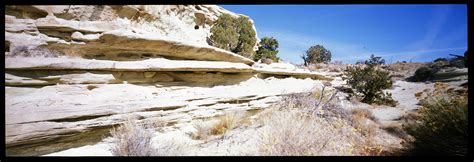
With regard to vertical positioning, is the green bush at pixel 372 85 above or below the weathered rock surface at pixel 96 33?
below

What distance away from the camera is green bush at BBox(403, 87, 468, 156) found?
11.6 feet

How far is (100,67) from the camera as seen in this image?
4082 millimetres

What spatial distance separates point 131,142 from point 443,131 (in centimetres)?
506

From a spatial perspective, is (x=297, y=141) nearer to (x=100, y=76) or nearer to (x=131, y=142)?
(x=131, y=142)

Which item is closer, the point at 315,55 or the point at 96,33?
the point at 96,33

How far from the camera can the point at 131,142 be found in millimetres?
3320

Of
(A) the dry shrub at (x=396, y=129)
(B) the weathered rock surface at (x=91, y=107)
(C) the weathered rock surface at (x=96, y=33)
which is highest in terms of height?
(C) the weathered rock surface at (x=96, y=33)

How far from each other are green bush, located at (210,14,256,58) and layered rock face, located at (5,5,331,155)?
9.40 ft

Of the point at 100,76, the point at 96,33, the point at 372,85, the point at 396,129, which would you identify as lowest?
the point at 396,129

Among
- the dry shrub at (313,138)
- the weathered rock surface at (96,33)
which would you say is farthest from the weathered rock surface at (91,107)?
the dry shrub at (313,138)

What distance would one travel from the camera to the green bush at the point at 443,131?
3541 millimetres

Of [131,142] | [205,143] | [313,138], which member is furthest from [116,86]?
[313,138]

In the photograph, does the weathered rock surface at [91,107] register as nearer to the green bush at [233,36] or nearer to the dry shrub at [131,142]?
the dry shrub at [131,142]

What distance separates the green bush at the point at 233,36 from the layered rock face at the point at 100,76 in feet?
9.40
